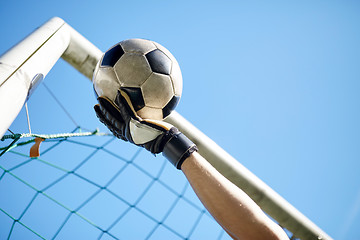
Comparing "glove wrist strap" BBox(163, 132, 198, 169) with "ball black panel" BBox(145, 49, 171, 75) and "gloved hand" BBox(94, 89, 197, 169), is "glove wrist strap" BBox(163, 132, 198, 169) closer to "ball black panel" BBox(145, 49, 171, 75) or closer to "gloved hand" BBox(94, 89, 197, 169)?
"gloved hand" BBox(94, 89, 197, 169)

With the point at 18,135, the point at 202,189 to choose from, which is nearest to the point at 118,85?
the point at 202,189

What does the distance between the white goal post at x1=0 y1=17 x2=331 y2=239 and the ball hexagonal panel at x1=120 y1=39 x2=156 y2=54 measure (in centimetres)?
52

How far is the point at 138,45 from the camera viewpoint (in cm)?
147

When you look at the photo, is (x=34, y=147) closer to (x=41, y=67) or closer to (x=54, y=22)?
(x=41, y=67)

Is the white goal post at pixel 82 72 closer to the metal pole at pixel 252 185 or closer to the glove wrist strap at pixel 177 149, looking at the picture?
the metal pole at pixel 252 185

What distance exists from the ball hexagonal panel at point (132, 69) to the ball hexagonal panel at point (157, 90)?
0.04 meters

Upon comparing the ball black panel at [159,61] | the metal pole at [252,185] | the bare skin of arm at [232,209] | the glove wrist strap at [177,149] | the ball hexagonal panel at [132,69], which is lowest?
the bare skin of arm at [232,209]

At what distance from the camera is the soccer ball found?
4.40 feet

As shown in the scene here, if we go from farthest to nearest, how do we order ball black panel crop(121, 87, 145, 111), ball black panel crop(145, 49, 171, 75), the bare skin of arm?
ball black panel crop(145, 49, 171, 75) < ball black panel crop(121, 87, 145, 111) < the bare skin of arm

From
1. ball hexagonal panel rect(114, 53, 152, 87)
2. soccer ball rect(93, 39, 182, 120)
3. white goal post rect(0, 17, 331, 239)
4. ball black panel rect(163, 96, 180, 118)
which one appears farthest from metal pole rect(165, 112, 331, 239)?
ball hexagonal panel rect(114, 53, 152, 87)

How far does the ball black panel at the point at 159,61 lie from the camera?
4.67 feet

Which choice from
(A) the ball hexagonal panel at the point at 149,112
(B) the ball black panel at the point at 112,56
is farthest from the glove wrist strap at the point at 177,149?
(B) the ball black panel at the point at 112,56

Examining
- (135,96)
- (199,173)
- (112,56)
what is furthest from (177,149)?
(112,56)

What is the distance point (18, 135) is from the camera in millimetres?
1723
